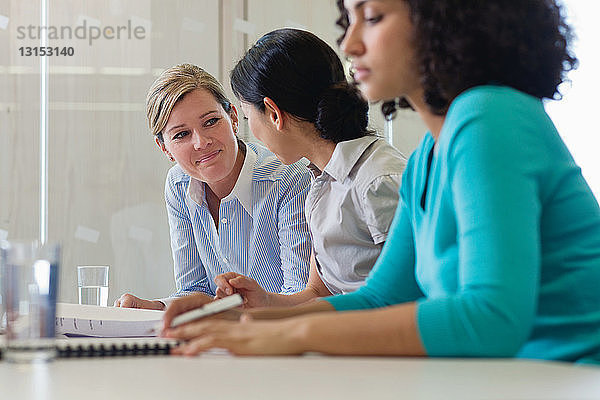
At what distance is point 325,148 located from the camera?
2070 millimetres

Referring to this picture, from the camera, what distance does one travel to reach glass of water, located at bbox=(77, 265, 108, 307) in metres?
2.13

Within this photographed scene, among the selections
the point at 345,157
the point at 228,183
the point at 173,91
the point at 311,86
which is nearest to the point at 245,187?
the point at 228,183

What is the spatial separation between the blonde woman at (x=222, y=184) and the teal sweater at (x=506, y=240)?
1325mm

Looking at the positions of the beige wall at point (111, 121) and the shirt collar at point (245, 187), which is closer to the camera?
the shirt collar at point (245, 187)

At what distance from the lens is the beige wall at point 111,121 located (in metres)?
3.54

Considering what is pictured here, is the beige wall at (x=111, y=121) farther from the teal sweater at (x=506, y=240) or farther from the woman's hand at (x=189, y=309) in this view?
the teal sweater at (x=506, y=240)

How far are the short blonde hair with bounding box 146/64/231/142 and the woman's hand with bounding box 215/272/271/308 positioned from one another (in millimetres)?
917

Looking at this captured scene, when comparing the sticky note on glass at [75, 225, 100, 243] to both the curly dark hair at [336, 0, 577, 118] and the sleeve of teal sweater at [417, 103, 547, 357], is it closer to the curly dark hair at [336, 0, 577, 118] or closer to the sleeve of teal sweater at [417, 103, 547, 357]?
the curly dark hair at [336, 0, 577, 118]

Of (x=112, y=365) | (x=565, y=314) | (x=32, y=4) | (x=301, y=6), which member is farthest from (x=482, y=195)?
(x=32, y=4)

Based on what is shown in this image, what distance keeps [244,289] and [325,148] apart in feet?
1.77

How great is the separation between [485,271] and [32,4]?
317 cm

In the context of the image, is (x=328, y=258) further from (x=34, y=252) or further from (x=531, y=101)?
(x=34, y=252)

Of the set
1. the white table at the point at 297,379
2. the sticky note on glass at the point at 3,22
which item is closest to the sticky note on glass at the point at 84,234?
the sticky note on glass at the point at 3,22

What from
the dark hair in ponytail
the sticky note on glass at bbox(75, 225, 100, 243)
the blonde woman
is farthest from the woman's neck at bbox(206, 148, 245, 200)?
the sticky note on glass at bbox(75, 225, 100, 243)
